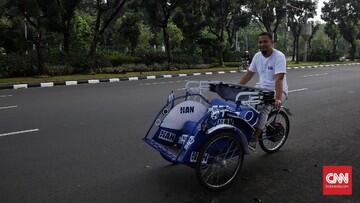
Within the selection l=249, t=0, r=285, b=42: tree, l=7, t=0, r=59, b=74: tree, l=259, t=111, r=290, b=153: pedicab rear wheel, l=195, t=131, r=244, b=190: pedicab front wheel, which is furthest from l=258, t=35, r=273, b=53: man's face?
l=249, t=0, r=285, b=42: tree

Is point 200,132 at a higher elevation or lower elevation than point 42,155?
higher

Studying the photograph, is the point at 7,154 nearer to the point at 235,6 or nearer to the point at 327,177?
the point at 327,177

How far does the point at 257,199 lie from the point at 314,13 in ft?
135

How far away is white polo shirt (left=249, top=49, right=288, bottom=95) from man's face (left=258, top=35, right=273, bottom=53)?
0.12m

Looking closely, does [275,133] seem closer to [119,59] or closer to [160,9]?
[119,59]

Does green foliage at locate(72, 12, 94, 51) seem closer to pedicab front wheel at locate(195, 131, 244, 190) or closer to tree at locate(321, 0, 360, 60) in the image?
tree at locate(321, 0, 360, 60)

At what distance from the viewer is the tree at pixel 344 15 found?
156 feet

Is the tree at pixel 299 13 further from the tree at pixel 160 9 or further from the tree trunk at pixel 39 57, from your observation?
the tree trunk at pixel 39 57

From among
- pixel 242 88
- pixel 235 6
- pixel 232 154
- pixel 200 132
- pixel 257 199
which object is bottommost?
pixel 257 199

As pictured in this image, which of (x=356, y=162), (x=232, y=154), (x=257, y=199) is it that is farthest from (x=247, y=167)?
(x=356, y=162)

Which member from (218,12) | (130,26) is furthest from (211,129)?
(130,26)

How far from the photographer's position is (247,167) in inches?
184

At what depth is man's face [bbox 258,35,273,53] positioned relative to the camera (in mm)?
4664

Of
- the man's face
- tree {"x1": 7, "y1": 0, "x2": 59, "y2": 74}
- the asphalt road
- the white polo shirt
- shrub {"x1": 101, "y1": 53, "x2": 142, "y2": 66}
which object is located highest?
tree {"x1": 7, "y1": 0, "x2": 59, "y2": 74}
